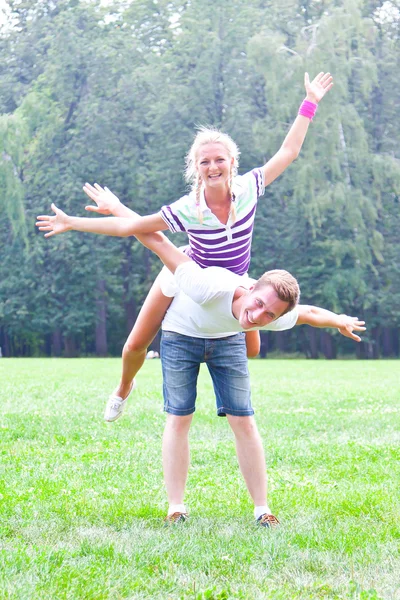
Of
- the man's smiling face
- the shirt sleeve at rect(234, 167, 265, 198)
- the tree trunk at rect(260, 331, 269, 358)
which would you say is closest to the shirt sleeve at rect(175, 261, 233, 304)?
the man's smiling face

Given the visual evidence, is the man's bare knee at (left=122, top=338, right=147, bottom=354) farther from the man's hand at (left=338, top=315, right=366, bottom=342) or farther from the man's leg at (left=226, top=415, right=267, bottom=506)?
the man's hand at (left=338, top=315, right=366, bottom=342)

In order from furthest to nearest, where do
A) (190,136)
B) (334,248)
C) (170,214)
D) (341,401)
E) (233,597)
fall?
(190,136) < (334,248) < (341,401) < (170,214) < (233,597)

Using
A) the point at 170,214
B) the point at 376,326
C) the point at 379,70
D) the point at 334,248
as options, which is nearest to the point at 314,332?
the point at 376,326

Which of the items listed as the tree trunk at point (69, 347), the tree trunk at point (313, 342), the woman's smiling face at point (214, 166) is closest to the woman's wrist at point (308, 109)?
the woman's smiling face at point (214, 166)

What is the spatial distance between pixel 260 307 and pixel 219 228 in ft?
2.44

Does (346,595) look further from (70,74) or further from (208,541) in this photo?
(70,74)

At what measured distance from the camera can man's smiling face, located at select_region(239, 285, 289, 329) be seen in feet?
15.3

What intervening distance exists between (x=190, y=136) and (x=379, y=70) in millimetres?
10177

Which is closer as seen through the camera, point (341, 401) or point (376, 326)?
point (341, 401)

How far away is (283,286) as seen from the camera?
15.4 feet

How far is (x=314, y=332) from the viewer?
44.2 m

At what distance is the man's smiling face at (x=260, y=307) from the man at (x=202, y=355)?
18cm

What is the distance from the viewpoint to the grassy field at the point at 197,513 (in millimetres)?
3930

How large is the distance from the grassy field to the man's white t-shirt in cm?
117
